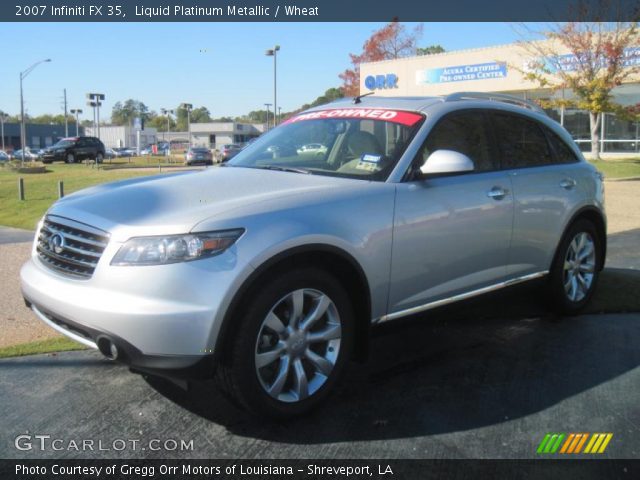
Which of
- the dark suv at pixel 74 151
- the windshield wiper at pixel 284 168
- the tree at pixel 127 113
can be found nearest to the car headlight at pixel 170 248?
the windshield wiper at pixel 284 168

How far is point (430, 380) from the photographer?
3.92 meters

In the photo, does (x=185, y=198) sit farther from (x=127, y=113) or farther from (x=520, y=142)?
(x=127, y=113)

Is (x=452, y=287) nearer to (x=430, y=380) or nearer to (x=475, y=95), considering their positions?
(x=430, y=380)

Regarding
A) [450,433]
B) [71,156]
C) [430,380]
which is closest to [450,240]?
[430,380]

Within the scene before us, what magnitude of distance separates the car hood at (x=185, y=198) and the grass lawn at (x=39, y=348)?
4.22ft

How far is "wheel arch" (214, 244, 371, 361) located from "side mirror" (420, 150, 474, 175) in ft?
2.72

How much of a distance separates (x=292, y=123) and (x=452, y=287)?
1.85 m

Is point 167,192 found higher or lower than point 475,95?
lower

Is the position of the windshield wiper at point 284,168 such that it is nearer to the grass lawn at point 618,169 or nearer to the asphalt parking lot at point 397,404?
the asphalt parking lot at point 397,404

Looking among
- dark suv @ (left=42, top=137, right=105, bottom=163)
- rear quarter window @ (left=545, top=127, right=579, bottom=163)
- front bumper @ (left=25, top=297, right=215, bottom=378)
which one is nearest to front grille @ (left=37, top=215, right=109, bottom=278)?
front bumper @ (left=25, top=297, right=215, bottom=378)

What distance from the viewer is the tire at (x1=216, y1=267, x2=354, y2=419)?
304 cm

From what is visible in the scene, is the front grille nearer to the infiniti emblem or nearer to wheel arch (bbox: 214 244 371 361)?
the infiniti emblem

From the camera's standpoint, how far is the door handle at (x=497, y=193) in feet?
14.1

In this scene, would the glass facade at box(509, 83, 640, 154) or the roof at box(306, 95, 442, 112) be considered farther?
the glass facade at box(509, 83, 640, 154)
